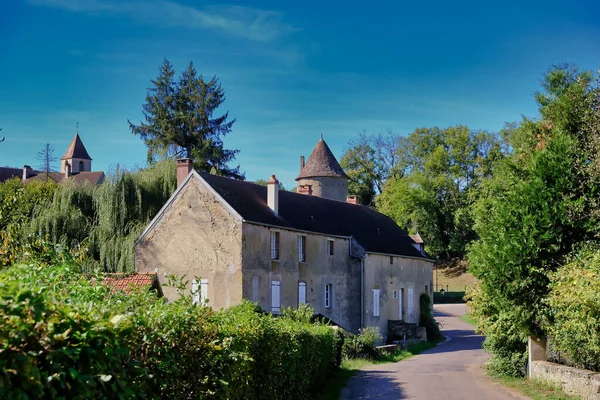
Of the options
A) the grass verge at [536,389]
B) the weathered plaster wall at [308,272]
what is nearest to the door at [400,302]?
the weathered plaster wall at [308,272]

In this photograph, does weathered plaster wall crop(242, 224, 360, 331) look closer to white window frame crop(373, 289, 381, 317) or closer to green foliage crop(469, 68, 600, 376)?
white window frame crop(373, 289, 381, 317)

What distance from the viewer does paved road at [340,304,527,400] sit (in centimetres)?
1711

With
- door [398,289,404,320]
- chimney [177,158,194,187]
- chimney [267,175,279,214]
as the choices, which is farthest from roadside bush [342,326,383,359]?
chimney [177,158,194,187]

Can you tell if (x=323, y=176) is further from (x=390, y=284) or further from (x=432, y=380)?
(x=432, y=380)

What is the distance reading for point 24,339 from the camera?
4.08 meters

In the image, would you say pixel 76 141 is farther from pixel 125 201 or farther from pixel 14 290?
pixel 14 290

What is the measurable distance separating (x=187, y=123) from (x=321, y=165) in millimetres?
11776

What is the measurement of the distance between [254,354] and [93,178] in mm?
67972

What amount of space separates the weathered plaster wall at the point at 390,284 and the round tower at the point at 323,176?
34.3 feet

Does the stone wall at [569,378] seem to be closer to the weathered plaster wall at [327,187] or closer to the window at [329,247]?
the window at [329,247]

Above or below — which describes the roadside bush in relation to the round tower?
below

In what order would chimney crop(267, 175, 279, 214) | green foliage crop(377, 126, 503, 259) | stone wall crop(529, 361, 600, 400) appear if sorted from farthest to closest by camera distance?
green foliage crop(377, 126, 503, 259) → chimney crop(267, 175, 279, 214) → stone wall crop(529, 361, 600, 400)

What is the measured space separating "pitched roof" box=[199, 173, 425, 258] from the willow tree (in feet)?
51.7

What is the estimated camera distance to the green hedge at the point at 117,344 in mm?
4035
